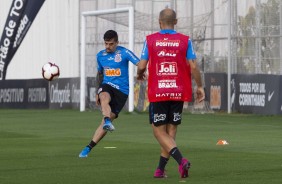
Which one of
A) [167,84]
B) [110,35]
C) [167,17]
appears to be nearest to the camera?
[167,17]

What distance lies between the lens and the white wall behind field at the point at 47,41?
46469 millimetres

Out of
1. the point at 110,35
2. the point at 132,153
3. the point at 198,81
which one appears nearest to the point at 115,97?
the point at 132,153

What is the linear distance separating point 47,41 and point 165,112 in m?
35.1

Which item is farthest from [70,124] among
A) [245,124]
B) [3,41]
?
[3,41]

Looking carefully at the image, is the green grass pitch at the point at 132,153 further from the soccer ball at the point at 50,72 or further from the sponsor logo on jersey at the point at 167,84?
the soccer ball at the point at 50,72

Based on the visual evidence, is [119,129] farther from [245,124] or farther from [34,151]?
[34,151]

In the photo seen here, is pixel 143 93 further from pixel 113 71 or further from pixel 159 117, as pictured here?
pixel 159 117

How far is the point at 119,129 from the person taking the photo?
2652 centimetres

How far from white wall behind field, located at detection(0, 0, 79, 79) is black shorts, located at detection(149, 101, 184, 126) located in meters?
32.7

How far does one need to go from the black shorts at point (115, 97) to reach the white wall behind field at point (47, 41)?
27734 millimetres

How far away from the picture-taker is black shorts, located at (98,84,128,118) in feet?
60.3

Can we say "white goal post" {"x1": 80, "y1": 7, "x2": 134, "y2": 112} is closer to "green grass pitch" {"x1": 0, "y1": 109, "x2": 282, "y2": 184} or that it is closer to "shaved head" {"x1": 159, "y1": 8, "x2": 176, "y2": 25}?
"green grass pitch" {"x1": 0, "y1": 109, "x2": 282, "y2": 184}

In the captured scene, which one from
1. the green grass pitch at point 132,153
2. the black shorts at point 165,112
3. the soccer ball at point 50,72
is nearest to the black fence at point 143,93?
the green grass pitch at point 132,153

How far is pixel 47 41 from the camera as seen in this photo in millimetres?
48219
